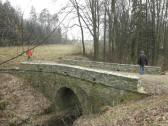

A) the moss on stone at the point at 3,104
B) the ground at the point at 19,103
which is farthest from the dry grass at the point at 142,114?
the moss on stone at the point at 3,104

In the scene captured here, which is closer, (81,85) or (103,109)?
(103,109)

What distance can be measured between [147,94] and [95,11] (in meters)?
15.6

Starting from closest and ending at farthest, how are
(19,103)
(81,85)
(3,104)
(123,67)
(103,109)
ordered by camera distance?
(103,109) → (81,85) → (3,104) → (19,103) → (123,67)

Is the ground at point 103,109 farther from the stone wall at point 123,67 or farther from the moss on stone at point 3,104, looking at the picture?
the stone wall at point 123,67

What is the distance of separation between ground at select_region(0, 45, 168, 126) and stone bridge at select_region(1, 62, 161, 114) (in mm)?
599

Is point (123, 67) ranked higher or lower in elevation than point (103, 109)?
higher

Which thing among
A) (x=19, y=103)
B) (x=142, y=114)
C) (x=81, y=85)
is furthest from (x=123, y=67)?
(x=142, y=114)

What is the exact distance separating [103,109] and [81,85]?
2.81 meters

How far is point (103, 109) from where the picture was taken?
391 inches

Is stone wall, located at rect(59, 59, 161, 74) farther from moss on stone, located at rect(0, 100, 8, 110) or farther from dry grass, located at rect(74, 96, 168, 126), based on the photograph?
moss on stone, located at rect(0, 100, 8, 110)

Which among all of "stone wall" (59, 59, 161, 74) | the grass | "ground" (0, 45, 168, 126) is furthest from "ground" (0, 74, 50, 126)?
"stone wall" (59, 59, 161, 74)

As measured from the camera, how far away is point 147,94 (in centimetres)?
897

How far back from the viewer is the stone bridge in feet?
31.6

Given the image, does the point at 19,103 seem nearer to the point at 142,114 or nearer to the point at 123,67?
the point at 123,67
